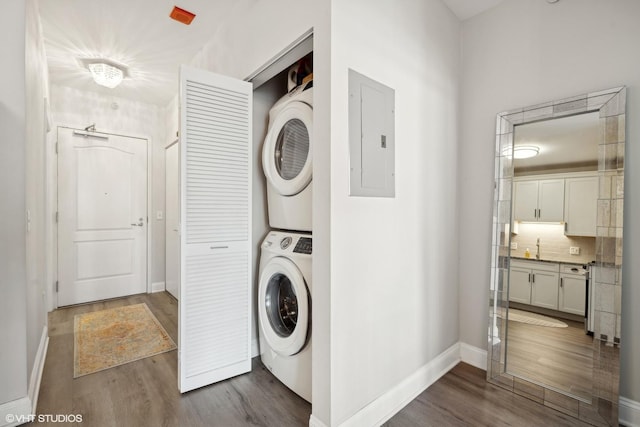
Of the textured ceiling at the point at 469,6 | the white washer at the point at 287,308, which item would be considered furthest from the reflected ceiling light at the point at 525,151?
the white washer at the point at 287,308

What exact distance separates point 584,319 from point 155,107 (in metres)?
5.11

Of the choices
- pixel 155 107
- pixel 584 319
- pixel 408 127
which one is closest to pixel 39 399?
pixel 408 127

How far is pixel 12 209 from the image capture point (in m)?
1.66

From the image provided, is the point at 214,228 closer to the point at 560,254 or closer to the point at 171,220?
the point at 560,254

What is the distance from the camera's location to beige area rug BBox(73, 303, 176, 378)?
90.4 inches

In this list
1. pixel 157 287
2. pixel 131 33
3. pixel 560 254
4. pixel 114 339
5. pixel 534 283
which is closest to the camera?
pixel 560 254

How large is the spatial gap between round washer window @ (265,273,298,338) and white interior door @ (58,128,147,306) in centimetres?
294

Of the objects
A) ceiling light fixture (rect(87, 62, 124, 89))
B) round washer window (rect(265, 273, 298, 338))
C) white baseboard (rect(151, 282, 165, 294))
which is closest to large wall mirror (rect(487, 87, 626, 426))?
round washer window (rect(265, 273, 298, 338))

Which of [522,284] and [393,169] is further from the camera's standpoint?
[522,284]

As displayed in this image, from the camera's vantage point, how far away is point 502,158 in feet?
6.83

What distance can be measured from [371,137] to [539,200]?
1240 mm

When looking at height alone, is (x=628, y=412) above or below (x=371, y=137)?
below

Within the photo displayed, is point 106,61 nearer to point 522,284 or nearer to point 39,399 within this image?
point 39,399

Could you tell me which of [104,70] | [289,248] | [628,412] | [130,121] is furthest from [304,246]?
[130,121]
